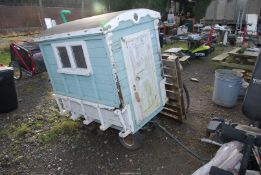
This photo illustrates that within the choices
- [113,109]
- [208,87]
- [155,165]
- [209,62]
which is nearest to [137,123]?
[113,109]

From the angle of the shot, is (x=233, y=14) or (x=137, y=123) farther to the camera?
(x=233, y=14)

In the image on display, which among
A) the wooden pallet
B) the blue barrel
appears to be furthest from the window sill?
the blue barrel

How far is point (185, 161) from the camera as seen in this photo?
141 inches

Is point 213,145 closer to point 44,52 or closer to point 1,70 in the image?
point 44,52

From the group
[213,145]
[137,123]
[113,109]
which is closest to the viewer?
[113,109]

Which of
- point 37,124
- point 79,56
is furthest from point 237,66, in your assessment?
point 37,124

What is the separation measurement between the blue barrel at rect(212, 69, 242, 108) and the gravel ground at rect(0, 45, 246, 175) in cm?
22

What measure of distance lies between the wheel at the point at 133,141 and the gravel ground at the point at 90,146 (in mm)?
107

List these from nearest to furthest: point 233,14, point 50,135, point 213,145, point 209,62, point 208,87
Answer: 1. point 213,145
2. point 50,135
3. point 208,87
4. point 209,62
5. point 233,14

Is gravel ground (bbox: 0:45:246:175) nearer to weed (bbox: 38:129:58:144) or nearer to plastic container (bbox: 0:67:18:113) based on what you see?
weed (bbox: 38:129:58:144)

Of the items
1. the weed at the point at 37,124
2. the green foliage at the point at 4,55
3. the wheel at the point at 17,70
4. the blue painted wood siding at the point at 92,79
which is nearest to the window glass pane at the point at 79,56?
the blue painted wood siding at the point at 92,79

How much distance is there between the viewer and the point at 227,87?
16.4ft

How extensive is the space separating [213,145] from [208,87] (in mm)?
3057

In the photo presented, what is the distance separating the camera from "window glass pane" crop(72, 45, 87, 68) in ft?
11.3
